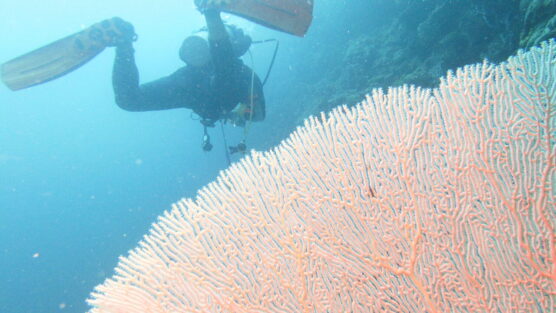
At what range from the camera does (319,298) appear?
2.31 m

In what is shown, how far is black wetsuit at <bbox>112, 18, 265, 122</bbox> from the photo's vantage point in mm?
4871

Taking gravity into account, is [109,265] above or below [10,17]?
below

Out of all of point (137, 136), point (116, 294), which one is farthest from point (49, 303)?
point (137, 136)

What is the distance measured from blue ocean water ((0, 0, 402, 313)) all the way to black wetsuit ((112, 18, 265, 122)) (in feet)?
48.9

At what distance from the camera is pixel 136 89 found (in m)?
5.05

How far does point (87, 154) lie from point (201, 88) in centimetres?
7800

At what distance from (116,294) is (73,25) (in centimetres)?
7404

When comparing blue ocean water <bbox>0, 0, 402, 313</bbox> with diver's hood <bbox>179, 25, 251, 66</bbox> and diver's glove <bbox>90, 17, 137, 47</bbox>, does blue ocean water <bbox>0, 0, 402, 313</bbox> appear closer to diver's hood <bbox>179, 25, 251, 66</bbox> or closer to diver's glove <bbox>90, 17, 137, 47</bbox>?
diver's hood <bbox>179, 25, 251, 66</bbox>

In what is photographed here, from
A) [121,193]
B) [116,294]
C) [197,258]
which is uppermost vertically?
[121,193]

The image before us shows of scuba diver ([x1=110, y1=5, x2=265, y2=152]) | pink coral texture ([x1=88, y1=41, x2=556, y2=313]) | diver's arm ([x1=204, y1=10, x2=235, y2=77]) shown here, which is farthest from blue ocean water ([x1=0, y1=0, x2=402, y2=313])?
pink coral texture ([x1=88, y1=41, x2=556, y2=313])

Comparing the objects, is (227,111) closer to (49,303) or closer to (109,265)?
(109,265)

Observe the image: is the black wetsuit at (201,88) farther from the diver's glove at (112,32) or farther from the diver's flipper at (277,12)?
the diver's flipper at (277,12)

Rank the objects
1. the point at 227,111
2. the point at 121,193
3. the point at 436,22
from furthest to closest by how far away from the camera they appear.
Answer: the point at 121,193, the point at 436,22, the point at 227,111

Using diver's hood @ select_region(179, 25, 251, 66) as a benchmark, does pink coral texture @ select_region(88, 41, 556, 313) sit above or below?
below
